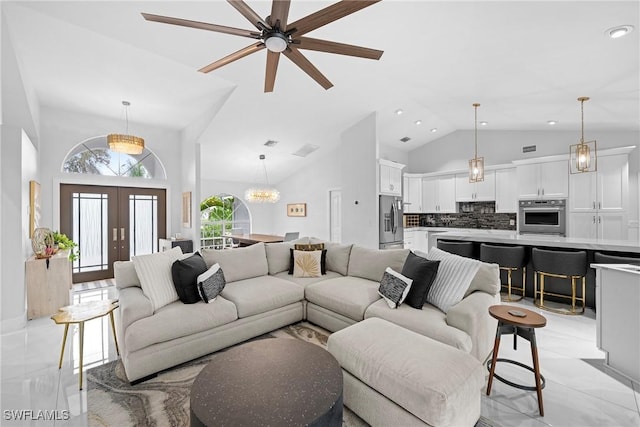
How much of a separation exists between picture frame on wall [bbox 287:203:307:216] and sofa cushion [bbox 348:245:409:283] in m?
4.79

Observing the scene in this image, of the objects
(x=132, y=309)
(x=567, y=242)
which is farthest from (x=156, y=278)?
(x=567, y=242)

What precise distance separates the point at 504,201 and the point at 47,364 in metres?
7.68

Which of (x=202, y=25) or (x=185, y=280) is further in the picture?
(x=185, y=280)

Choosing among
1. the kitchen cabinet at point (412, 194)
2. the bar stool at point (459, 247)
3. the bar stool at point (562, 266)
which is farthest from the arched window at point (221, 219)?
the bar stool at point (562, 266)

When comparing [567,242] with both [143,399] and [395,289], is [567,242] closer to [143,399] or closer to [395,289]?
[395,289]

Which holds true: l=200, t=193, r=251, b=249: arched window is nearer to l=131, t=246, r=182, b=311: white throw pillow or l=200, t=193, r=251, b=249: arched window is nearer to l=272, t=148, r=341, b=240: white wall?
l=272, t=148, r=341, b=240: white wall

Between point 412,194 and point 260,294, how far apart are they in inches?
226

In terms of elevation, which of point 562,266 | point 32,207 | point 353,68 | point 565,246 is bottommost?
point 562,266

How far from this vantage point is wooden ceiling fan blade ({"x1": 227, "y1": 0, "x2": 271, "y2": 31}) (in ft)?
5.58

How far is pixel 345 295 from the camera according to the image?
9.50 feet

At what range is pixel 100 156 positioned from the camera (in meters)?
5.57

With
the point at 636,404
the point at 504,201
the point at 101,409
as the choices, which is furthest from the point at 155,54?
the point at 504,201

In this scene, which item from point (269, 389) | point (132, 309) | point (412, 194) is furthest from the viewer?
point (412, 194)

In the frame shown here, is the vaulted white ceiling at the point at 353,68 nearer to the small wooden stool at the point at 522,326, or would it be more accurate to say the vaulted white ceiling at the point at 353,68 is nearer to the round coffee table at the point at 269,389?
the small wooden stool at the point at 522,326
